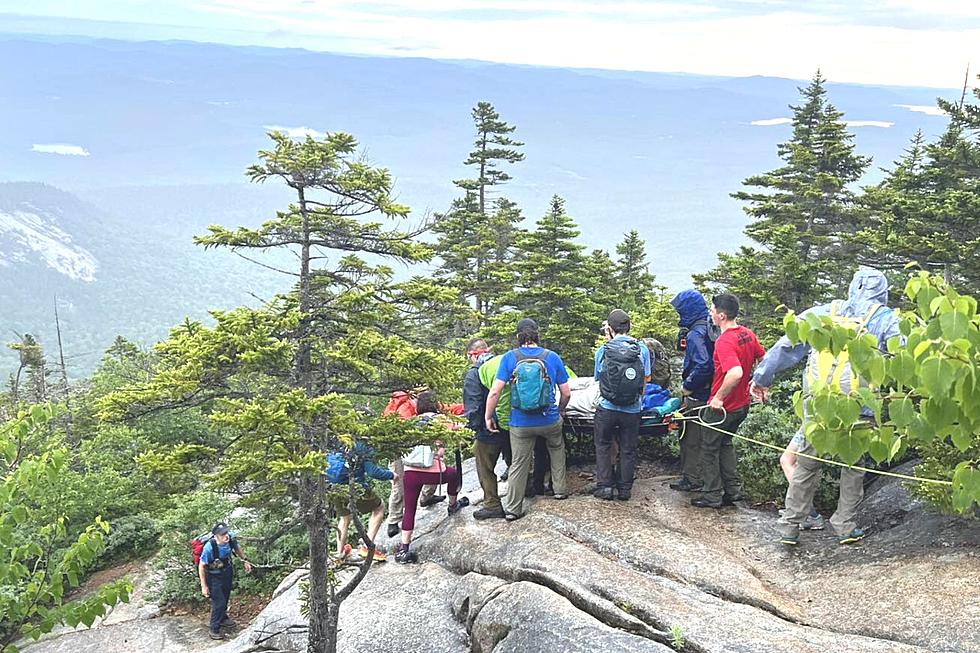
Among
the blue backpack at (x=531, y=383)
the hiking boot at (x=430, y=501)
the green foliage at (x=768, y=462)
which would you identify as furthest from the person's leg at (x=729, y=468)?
the hiking boot at (x=430, y=501)

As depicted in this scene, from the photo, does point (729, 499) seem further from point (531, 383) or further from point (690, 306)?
point (531, 383)

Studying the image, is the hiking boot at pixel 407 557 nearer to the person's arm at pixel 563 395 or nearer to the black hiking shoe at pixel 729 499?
the person's arm at pixel 563 395

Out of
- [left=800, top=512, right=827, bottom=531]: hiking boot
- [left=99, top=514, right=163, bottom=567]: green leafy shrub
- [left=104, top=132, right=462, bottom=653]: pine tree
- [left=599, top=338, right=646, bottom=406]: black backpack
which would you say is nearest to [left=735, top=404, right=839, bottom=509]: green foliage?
[left=800, top=512, right=827, bottom=531]: hiking boot

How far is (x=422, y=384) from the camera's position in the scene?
24.1ft

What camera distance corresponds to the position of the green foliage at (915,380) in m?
2.37

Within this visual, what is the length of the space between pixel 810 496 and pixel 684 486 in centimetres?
191

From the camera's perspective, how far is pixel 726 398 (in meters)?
7.80

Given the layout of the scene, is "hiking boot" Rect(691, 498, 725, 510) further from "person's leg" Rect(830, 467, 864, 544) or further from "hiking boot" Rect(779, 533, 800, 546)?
"person's leg" Rect(830, 467, 864, 544)

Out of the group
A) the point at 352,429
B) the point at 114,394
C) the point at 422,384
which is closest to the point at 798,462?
the point at 422,384

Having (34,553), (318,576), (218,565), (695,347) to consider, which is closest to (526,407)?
(695,347)

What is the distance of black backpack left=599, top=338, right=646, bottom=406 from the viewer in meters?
7.96

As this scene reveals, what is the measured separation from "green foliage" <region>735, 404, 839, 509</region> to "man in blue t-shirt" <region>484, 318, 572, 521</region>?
7.80 ft

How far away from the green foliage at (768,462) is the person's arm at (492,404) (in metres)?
3.15

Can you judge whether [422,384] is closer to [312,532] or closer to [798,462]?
[312,532]
